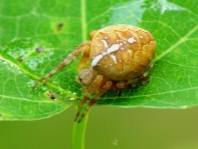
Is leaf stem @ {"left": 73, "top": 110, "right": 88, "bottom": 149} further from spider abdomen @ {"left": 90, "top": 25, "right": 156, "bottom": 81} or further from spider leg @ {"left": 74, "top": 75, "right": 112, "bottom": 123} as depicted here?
spider abdomen @ {"left": 90, "top": 25, "right": 156, "bottom": 81}

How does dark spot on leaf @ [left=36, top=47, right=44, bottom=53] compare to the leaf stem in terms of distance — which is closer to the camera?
the leaf stem

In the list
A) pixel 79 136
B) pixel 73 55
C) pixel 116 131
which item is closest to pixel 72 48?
pixel 73 55

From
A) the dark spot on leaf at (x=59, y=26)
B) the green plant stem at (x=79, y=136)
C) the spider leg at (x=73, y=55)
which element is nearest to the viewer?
the green plant stem at (x=79, y=136)

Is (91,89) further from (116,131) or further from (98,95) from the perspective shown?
(116,131)

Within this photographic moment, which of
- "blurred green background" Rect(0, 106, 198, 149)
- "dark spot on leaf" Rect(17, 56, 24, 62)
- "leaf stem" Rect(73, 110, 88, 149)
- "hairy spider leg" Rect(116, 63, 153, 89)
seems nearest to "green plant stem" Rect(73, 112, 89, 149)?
"leaf stem" Rect(73, 110, 88, 149)

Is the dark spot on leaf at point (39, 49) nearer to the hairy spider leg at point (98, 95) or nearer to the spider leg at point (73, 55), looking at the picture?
the spider leg at point (73, 55)

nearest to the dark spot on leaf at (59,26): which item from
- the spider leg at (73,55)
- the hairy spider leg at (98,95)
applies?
the spider leg at (73,55)
